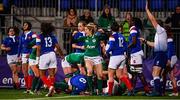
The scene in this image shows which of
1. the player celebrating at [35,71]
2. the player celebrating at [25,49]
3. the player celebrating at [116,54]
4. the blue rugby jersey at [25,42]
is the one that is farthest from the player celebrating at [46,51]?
the blue rugby jersey at [25,42]

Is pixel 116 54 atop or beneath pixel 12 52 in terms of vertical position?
atop

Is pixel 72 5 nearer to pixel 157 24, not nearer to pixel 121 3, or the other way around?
pixel 121 3

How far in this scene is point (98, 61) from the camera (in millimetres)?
17141

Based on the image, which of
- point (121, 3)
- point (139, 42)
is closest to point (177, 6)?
point (121, 3)

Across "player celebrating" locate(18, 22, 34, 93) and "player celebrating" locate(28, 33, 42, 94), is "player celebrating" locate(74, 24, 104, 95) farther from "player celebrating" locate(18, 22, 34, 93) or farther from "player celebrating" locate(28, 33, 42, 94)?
"player celebrating" locate(18, 22, 34, 93)

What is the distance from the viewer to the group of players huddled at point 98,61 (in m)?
16.9

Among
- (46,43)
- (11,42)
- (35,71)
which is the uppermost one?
(46,43)

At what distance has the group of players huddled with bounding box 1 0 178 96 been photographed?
16.9 meters

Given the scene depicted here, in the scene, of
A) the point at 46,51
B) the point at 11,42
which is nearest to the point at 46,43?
the point at 46,51

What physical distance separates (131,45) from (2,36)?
5837 mm

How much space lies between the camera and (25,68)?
19.9 meters

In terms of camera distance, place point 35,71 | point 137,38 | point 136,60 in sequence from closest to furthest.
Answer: point 35,71
point 137,38
point 136,60

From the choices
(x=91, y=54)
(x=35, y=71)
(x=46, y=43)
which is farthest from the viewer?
(x=35, y=71)

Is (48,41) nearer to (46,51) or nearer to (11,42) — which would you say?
(46,51)
